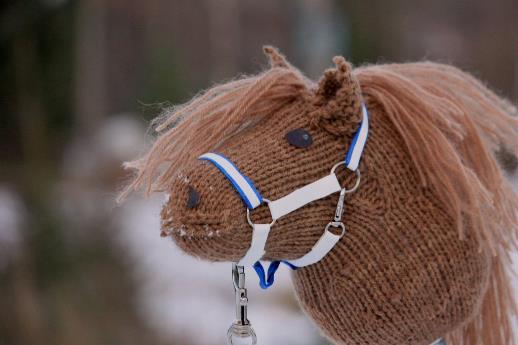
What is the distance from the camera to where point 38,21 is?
230 centimetres

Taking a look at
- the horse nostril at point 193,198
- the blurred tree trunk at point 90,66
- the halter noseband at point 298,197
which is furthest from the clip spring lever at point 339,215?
the blurred tree trunk at point 90,66

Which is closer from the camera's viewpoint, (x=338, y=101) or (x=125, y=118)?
(x=338, y=101)

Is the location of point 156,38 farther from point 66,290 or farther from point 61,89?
point 66,290

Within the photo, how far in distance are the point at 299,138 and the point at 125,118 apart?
2.59 m

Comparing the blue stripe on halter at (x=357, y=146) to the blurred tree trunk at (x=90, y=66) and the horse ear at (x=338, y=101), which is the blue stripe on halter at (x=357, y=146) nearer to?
the horse ear at (x=338, y=101)

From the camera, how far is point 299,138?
1.71 feet

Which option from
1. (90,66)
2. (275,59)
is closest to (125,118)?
(90,66)

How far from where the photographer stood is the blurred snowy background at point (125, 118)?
160 centimetres

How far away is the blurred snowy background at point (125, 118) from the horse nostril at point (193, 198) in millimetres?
138

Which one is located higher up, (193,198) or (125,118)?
(125,118)

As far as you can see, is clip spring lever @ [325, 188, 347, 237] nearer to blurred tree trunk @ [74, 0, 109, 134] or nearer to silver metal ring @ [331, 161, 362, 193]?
silver metal ring @ [331, 161, 362, 193]

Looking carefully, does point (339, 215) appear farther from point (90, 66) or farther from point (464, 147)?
point (90, 66)

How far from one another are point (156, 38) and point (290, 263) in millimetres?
2421

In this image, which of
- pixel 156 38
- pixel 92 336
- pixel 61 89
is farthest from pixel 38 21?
pixel 92 336
